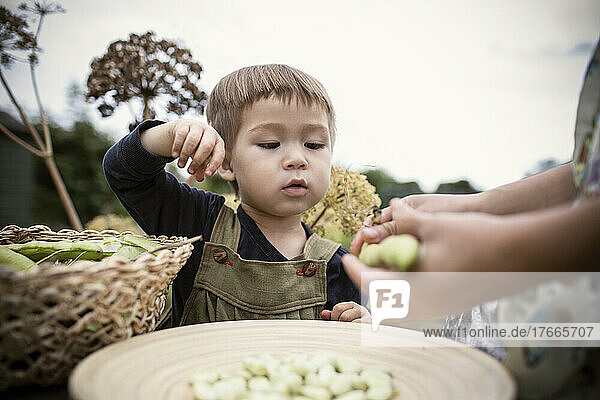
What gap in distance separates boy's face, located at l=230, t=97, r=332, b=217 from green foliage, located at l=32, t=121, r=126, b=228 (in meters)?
1.77

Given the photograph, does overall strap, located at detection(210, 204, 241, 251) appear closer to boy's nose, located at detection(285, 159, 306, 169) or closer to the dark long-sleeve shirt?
the dark long-sleeve shirt

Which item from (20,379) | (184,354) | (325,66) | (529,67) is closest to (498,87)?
(529,67)

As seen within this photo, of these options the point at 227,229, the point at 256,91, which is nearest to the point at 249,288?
the point at 227,229

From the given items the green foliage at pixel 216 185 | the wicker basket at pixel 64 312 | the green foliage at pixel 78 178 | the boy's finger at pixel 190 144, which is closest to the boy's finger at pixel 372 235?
the wicker basket at pixel 64 312

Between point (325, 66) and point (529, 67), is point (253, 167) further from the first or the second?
point (529, 67)

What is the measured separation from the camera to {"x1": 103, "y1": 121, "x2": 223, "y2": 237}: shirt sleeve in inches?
35.2

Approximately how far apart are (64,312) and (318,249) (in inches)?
25.0

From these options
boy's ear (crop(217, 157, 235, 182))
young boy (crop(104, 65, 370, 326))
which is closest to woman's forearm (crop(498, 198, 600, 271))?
young boy (crop(104, 65, 370, 326))

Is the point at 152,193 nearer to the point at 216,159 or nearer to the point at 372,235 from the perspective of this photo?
the point at 216,159

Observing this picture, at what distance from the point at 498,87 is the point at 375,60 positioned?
44cm

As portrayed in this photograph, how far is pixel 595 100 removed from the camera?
18.3 inches

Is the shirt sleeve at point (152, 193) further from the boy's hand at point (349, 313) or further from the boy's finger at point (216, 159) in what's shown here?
the boy's hand at point (349, 313)

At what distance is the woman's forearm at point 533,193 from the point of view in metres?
0.64

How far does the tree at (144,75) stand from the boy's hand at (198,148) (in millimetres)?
426
